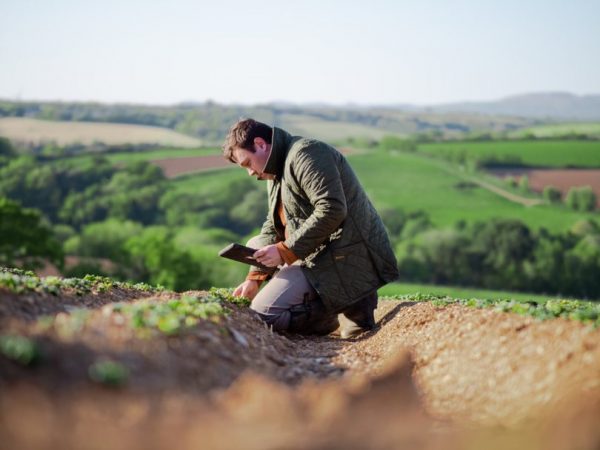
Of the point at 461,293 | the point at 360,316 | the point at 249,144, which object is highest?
the point at 249,144

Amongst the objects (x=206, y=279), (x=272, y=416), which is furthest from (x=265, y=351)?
(x=206, y=279)

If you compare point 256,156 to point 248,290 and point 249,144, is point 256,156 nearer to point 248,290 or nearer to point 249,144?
point 249,144

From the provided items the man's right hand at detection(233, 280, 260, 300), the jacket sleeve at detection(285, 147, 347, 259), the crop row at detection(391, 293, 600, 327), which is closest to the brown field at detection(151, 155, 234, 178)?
the man's right hand at detection(233, 280, 260, 300)

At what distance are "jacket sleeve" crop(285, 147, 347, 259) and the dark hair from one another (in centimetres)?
62

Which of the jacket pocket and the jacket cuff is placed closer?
the jacket cuff

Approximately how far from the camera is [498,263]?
84938mm

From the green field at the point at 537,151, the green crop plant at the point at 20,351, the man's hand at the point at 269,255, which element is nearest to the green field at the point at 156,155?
the green field at the point at 537,151

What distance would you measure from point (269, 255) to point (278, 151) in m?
1.34

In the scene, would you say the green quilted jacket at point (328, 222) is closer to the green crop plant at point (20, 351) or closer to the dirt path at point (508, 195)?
the green crop plant at point (20, 351)

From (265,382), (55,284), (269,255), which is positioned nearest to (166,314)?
(265,382)

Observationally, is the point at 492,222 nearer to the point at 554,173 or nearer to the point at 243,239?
the point at 554,173

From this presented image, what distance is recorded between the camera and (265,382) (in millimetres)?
5727

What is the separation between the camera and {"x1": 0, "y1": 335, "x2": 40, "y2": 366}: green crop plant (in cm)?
483

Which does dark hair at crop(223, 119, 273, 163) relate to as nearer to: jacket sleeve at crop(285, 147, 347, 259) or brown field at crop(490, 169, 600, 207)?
jacket sleeve at crop(285, 147, 347, 259)
